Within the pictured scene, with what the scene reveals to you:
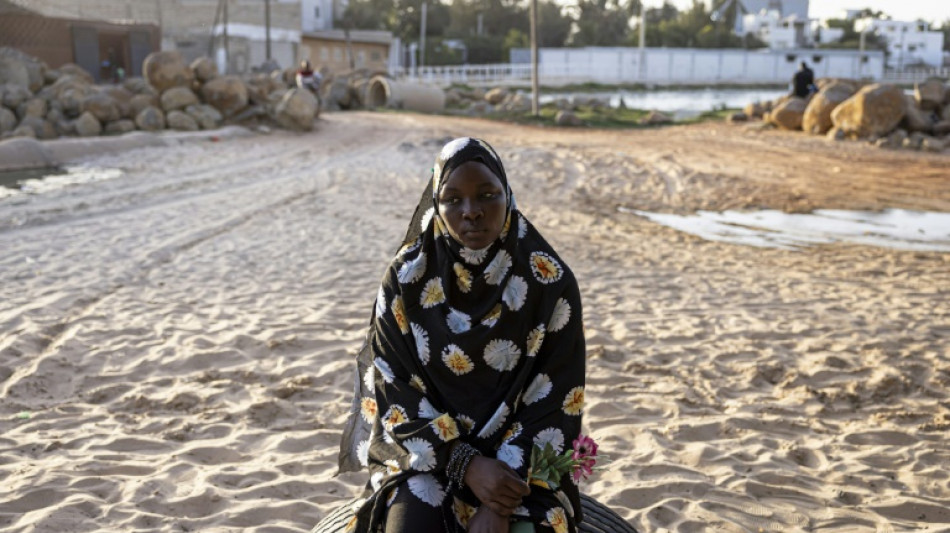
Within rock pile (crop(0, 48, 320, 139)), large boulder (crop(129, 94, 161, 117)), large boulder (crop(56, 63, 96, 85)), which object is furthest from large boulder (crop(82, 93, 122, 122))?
large boulder (crop(56, 63, 96, 85))

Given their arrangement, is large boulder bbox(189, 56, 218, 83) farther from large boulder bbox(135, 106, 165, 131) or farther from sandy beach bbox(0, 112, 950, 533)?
sandy beach bbox(0, 112, 950, 533)

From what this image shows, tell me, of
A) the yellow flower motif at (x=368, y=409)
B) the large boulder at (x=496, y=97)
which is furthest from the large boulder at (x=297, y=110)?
the yellow flower motif at (x=368, y=409)

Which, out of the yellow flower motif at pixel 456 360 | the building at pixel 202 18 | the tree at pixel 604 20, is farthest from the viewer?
the tree at pixel 604 20

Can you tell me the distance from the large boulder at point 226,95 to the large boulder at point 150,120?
5.78ft

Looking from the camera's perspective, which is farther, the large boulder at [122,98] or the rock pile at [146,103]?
the large boulder at [122,98]

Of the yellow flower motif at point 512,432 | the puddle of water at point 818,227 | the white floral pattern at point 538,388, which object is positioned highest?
the white floral pattern at point 538,388

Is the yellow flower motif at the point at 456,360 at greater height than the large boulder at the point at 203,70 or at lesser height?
lesser

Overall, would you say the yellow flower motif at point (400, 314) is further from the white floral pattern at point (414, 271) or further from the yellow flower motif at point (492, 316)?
the yellow flower motif at point (492, 316)

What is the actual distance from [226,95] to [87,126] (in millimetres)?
3341

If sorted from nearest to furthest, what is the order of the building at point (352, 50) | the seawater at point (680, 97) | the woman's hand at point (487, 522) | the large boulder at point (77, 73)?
the woman's hand at point (487, 522)
the large boulder at point (77, 73)
the seawater at point (680, 97)
the building at point (352, 50)

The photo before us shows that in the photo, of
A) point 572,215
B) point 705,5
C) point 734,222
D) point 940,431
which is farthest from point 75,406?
point 705,5

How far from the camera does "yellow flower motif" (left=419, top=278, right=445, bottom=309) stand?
2.44 m

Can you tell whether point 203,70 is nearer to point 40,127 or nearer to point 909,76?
point 40,127

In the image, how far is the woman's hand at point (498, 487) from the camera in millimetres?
2219
